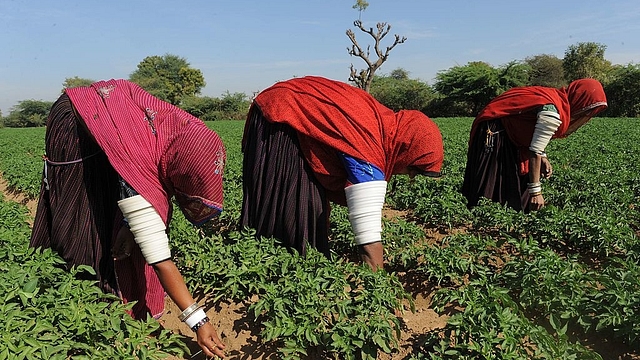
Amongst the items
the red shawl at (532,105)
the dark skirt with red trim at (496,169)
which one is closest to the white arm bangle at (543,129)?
the red shawl at (532,105)

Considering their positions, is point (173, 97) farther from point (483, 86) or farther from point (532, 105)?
point (532, 105)

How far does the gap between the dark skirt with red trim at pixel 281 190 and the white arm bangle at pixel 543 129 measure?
1708mm

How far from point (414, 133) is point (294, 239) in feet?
3.21

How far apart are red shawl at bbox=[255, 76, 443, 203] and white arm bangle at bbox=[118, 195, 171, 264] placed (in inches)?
37.4

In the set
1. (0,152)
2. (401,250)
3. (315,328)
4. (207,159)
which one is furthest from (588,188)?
(0,152)

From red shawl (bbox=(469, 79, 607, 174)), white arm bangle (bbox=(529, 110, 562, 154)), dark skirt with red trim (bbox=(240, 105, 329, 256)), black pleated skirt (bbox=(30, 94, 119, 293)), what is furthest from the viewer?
red shawl (bbox=(469, 79, 607, 174))

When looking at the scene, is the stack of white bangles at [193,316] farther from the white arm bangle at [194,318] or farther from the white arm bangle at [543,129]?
the white arm bangle at [543,129]

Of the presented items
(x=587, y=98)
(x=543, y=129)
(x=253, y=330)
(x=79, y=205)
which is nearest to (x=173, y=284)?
(x=79, y=205)

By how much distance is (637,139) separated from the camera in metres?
12.0

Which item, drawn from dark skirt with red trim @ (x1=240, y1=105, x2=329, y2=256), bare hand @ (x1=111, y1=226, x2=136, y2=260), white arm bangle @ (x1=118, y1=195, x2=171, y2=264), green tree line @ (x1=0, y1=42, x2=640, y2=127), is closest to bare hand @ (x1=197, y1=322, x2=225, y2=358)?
white arm bangle @ (x1=118, y1=195, x2=171, y2=264)

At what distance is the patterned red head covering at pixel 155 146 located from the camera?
1916mm

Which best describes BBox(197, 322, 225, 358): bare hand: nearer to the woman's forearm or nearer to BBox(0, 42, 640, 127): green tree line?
the woman's forearm

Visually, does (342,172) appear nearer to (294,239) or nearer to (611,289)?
(294,239)

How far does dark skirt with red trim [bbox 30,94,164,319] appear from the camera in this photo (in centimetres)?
220
